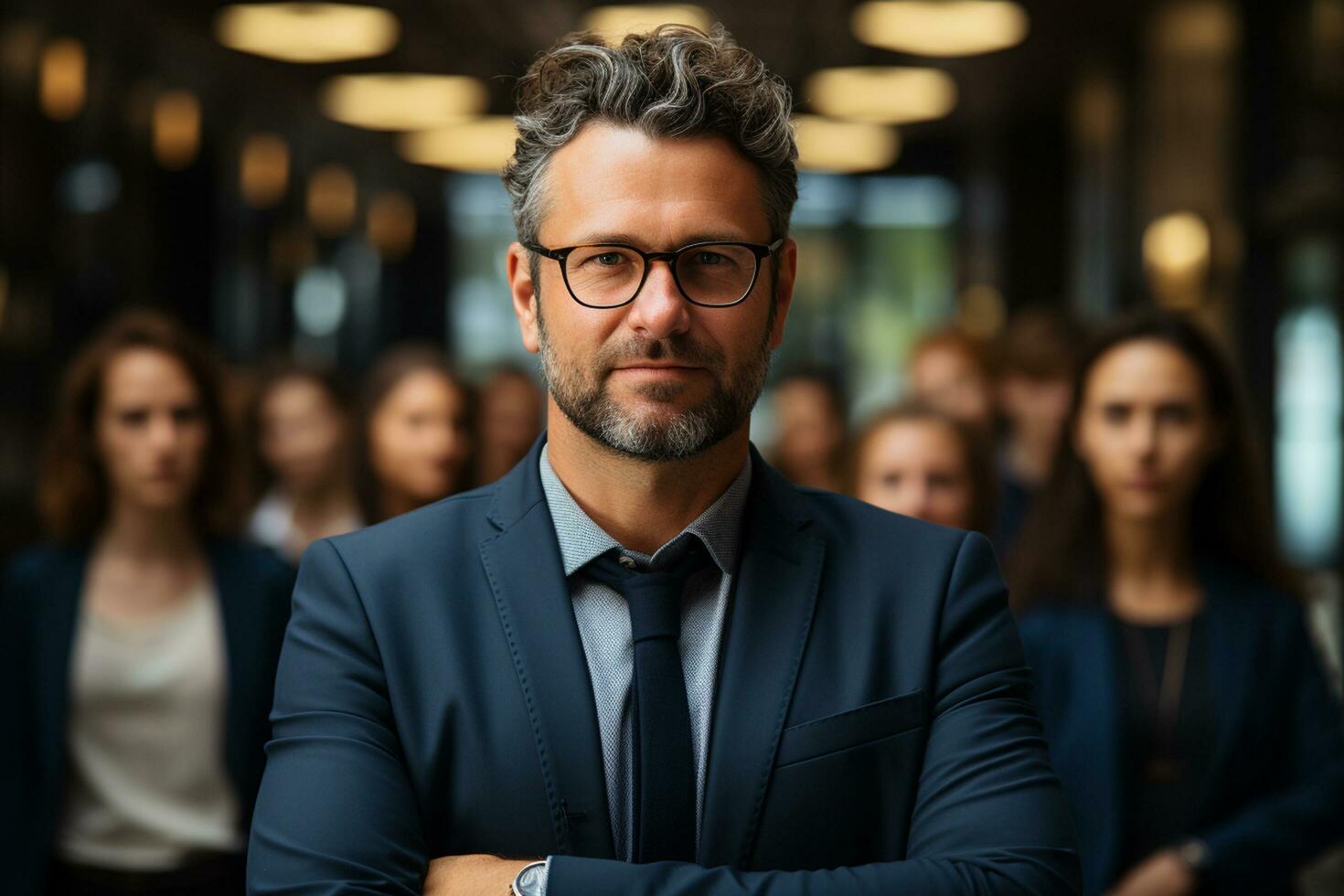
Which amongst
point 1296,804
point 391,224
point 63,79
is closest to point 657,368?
point 1296,804

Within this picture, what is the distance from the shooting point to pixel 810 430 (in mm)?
7902

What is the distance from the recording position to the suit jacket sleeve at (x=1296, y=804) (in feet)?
10.6

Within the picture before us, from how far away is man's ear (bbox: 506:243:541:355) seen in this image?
7.58 feet

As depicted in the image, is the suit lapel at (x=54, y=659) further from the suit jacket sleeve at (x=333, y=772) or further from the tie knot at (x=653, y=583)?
the tie knot at (x=653, y=583)

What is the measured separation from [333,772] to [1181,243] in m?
9.25

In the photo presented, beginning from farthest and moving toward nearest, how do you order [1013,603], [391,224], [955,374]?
[391,224] → [955,374] → [1013,603]

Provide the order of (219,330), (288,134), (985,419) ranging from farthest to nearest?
1. (288,134)
2. (219,330)
3. (985,419)

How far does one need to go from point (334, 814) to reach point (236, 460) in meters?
2.52

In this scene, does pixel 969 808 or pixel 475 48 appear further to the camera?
pixel 475 48

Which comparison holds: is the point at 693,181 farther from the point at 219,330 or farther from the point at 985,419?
the point at 219,330

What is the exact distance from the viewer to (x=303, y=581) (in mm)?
2242

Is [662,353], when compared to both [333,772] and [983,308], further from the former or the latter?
[983,308]

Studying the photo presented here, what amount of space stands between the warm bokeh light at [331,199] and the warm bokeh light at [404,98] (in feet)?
12.2

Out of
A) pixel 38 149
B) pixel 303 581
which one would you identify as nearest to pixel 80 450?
pixel 303 581
